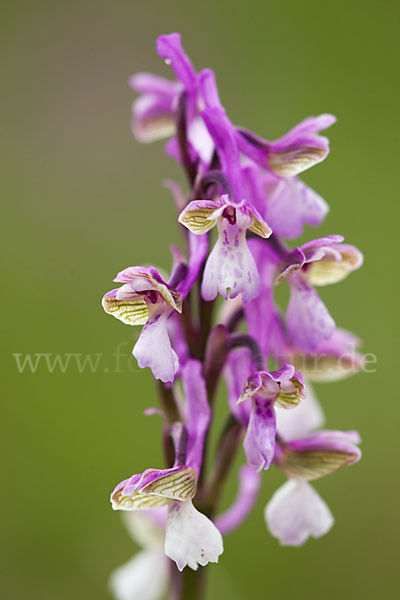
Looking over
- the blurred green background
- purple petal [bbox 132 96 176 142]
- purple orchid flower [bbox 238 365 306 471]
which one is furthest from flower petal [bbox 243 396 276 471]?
the blurred green background

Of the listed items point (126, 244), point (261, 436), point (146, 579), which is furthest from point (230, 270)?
point (126, 244)

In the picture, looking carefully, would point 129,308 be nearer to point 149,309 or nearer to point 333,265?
point 149,309

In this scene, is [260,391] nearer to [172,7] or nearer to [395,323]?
[395,323]

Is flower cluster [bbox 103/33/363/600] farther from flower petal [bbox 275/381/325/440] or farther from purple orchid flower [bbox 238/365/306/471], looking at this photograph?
flower petal [bbox 275/381/325/440]

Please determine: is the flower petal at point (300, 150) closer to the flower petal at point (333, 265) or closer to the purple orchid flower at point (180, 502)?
the flower petal at point (333, 265)

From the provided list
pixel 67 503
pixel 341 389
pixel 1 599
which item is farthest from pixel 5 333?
pixel 341 389

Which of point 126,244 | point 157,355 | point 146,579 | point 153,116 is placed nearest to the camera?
point 157,355

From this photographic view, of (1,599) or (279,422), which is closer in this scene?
Answer: (279,422)
